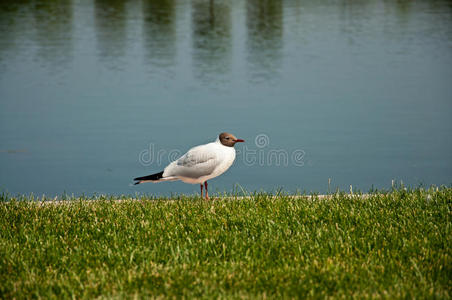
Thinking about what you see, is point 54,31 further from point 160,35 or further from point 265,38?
point 265,38

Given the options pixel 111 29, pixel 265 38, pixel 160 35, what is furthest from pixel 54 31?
pixel 265 38

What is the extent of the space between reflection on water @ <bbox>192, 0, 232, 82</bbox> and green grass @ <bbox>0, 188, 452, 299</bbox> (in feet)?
51.7

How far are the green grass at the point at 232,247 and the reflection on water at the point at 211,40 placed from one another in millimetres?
15759

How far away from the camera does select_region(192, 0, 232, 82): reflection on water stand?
27078mm

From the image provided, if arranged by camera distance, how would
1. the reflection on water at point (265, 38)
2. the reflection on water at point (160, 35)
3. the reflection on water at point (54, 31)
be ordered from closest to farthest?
the reflection on water at point (265, 38) → the reflection on water at point (160, 35) → the reflection on water at point (54, 31)

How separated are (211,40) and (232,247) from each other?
32931 mm

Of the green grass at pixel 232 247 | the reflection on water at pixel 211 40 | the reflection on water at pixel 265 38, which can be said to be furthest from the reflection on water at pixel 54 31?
the green grass at pixel 232 247

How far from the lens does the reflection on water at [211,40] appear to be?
27.1m

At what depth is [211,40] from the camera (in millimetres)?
39219

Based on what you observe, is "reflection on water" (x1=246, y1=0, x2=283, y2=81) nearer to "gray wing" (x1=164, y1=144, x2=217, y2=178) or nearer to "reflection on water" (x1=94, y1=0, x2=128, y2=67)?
"reflection on water" (x1=94, y1=0, x2=128, y2=67)

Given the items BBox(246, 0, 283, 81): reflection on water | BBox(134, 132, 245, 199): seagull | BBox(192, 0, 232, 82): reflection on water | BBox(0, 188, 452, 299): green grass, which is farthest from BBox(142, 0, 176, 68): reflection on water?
BBox(0, 188, 452, 299): green grass

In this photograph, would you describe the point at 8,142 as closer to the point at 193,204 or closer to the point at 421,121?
the point at 193,204

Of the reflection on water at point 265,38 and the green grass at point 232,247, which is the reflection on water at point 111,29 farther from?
the green grass at point 232,247

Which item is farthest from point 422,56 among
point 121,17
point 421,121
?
point 121,17
